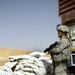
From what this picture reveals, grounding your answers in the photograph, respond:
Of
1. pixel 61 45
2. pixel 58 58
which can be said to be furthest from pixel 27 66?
pixel 61 45

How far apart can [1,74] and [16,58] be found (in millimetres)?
954

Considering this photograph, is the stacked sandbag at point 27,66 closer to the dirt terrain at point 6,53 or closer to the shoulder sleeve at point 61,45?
the shoulder sleeve at point 61,45

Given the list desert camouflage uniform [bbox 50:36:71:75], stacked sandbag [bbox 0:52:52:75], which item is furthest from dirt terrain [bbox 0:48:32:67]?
desert camouflage uniform [bbox 50:36:71:75]

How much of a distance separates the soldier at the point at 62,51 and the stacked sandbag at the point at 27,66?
0.63 m

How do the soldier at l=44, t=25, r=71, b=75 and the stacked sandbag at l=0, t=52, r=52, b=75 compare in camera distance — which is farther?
the stacked sandbag at l=0, t=52, r=52, b=75

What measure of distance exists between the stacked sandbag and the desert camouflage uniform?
0.60 meters

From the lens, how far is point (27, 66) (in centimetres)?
472

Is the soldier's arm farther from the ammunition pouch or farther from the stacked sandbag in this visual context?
the stacked sandbag

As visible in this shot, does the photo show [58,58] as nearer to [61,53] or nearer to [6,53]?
[61,53]

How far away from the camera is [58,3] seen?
20.9ft

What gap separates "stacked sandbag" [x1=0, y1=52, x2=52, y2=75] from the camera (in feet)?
14.7

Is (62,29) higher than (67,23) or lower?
lower

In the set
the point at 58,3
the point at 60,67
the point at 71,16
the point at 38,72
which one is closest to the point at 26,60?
the point at 38,72

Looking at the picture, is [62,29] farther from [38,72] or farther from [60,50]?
[38,72]
